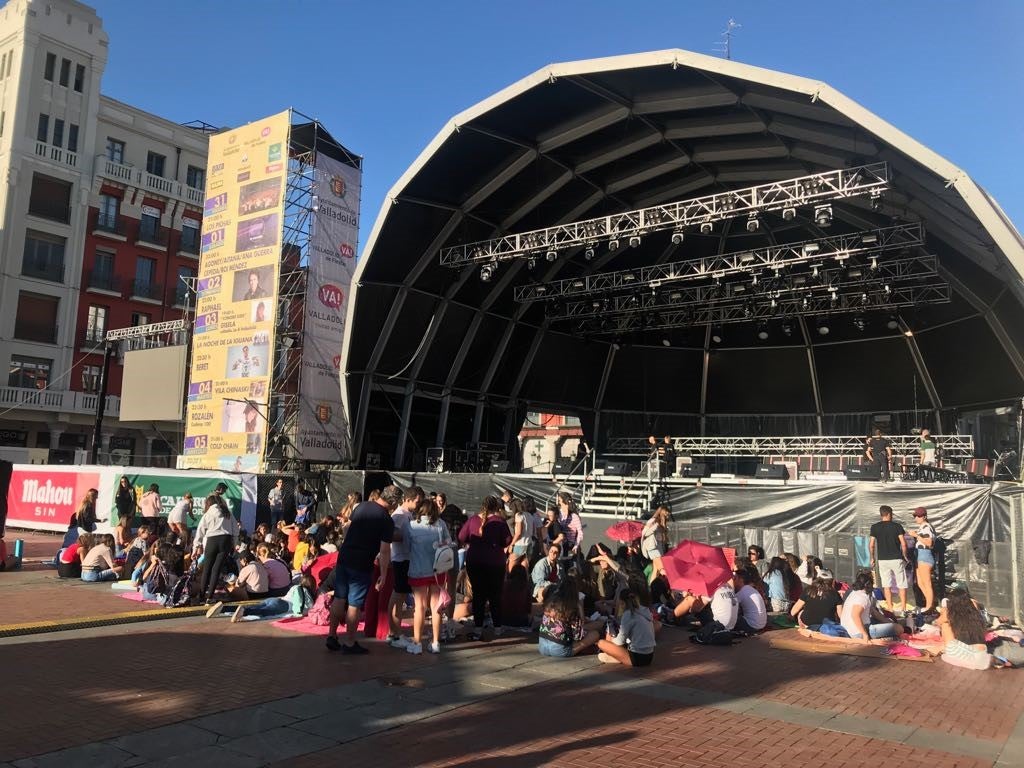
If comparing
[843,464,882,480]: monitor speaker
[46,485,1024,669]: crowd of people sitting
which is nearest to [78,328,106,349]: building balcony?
[46,485,1024,669]: crowd of people sitting

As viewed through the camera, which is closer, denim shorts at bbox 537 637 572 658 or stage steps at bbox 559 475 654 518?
denim shorts at bbox 537 637 572 658

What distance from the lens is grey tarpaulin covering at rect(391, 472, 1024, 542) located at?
12188 mm

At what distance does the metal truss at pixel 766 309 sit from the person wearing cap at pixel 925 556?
9.71 m

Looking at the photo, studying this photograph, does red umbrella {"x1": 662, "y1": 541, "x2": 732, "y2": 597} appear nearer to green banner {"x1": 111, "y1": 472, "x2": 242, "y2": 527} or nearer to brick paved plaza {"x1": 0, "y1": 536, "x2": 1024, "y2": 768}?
brick paved plaza {"x1": 0, "y1": 536, "x2": 1024, "y2": 768}

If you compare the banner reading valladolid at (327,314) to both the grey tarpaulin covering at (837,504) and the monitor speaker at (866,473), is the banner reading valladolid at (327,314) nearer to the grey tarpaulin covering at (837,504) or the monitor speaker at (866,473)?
the grey tarpaulin covering at (837,504)

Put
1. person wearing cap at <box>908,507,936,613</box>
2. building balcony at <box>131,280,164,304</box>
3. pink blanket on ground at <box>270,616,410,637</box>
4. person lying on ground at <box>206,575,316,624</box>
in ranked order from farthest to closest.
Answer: building balcony at <box>131,280,164,304</box> < person wearing cap at <box>908,507,936,613</box> < person lying on ground at <box>206,575,316,624</box> < pink blanket on ground at <box>270,616,410,637</box>

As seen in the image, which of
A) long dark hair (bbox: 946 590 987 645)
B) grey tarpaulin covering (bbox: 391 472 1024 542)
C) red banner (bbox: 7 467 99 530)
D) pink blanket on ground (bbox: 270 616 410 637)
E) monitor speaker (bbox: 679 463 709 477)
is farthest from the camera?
red banner (bbox: 7 467 99 530)

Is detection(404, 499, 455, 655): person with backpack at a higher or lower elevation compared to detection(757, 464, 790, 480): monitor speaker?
lower

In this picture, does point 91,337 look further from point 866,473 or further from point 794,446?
point 866,473

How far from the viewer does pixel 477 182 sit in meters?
19.5

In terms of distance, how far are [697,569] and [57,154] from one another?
123 feet

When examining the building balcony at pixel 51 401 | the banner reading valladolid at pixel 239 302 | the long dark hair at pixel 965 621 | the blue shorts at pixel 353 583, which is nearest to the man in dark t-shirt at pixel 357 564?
the blue shorts at pixel 353 583

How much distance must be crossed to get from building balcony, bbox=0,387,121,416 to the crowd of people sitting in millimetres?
24206

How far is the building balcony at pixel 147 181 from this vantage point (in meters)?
37.4
